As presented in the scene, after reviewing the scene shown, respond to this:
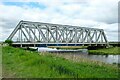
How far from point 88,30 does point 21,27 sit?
169ft

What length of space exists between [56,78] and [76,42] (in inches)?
5230

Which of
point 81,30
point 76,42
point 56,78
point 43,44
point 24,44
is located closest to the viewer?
point 56,78

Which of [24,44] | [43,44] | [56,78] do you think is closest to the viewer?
[56,78]

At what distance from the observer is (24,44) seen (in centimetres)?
12044

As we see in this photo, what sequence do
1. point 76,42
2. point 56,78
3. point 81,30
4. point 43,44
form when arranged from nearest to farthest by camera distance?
point 56,78 → point 43,44 → point 76,42 → point 81,30

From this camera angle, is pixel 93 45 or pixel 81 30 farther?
pixel 81 30

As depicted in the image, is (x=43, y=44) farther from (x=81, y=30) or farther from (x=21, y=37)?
(x=81, y=30)

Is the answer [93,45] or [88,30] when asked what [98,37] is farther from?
[93,45]

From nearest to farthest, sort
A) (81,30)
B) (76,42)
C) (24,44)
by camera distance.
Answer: (24,44) < (76,42) < (81,30)

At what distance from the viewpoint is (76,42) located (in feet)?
483

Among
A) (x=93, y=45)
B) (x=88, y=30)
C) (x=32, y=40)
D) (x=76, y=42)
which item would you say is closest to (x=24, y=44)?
(x=32, y=40)

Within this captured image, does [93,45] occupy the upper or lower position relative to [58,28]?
lower

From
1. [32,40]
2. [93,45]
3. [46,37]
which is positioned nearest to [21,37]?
[32,40]

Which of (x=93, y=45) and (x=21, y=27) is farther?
(x=93, y=45)
